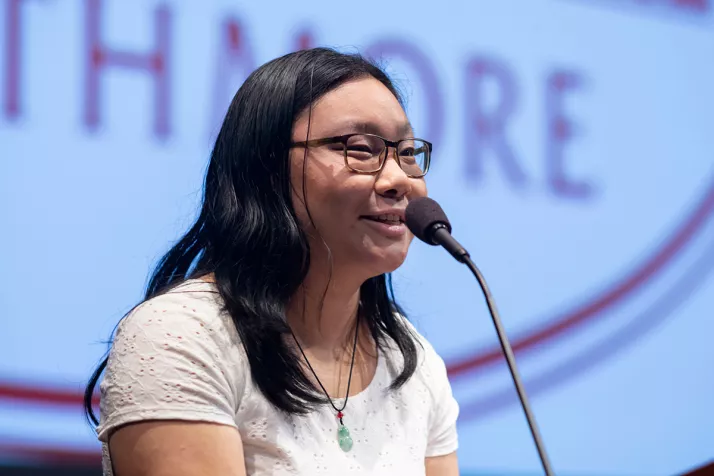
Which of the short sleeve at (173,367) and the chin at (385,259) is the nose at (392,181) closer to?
the chin at (385,259)

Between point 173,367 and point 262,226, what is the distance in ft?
0.88

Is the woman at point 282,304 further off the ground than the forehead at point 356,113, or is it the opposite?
the forehead at point 356,113

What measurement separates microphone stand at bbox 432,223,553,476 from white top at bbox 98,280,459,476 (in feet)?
1.16

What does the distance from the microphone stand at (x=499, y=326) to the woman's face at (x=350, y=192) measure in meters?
0.18

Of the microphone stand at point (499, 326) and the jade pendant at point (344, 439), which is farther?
the jade pendant at point (344, 439)

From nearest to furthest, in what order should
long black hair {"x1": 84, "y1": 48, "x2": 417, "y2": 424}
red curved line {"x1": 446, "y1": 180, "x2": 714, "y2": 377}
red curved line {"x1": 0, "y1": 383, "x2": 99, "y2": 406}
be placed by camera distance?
long black hair {"x1": 84, "y1": 48, "x2": 417, "y2": 424}
red curved line {"x1": 0, "y1": 383, "x2": 99, "y2": 406}
red curved line {"x1": 446, "y1": 180, "x2": 714, "y2": 377}

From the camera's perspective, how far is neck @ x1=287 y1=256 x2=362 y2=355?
151cm

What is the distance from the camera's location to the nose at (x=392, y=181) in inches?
57.1

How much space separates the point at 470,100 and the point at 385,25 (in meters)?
0.29

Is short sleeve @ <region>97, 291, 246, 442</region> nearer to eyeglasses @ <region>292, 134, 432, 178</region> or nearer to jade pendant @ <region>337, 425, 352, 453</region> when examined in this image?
jade pendant @ <region>337, 425, 352, 453</region>

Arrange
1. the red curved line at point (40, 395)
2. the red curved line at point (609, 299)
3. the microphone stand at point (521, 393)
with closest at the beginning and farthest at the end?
the microphone stand at point (521, 393) → the red curved line at point (40, 395) → the red curved line at point (609, 299)

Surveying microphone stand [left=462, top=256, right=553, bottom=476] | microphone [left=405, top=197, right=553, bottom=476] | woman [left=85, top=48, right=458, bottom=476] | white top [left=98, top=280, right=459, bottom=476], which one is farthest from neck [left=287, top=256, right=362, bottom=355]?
microphone stand [left=462, top=256, right=553, bottom=476]

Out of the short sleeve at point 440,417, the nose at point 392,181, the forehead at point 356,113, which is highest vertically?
the forehead at point 356,113

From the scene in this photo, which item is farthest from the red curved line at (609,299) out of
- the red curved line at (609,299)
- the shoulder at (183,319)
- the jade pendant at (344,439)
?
the shoulder at (183,319)
